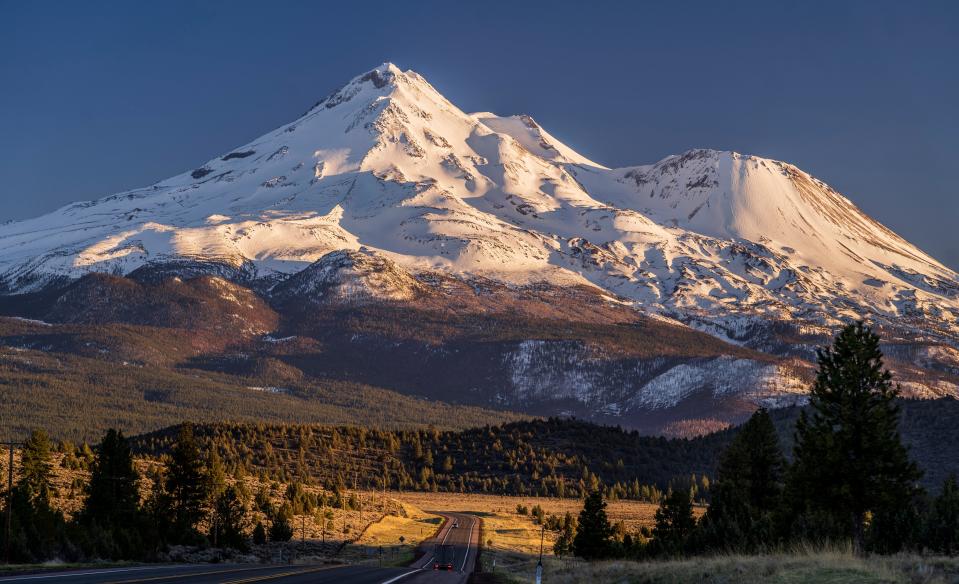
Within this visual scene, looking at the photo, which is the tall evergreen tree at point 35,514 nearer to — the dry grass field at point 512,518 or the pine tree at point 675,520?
the dry grass field at point 512,518

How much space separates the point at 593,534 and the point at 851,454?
3802 centimetres

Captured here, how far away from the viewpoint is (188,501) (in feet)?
284

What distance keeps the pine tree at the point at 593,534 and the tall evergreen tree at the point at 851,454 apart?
3331cm

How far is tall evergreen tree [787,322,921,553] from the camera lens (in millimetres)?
51031

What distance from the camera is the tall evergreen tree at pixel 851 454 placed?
51.0m

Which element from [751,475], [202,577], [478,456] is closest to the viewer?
[202,577]

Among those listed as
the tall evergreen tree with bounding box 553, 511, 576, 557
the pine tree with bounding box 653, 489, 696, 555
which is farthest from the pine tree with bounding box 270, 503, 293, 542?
the pine tree with bounding box 653, 489, 696, 555

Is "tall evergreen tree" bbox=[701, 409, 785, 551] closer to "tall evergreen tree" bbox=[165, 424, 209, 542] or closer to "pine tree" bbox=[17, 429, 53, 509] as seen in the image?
"tall evergreen tree" bbox=[165, 424, 209, 542]

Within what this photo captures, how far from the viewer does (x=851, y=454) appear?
51906 millimetres

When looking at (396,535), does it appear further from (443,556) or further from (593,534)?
(593,534)

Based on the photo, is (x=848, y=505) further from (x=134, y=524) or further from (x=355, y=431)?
(x=355, y=431)

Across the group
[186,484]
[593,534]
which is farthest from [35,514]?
[593,534]

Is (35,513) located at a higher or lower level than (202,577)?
higher

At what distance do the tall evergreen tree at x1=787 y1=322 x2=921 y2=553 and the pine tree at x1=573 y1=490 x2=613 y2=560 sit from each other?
109 feet
